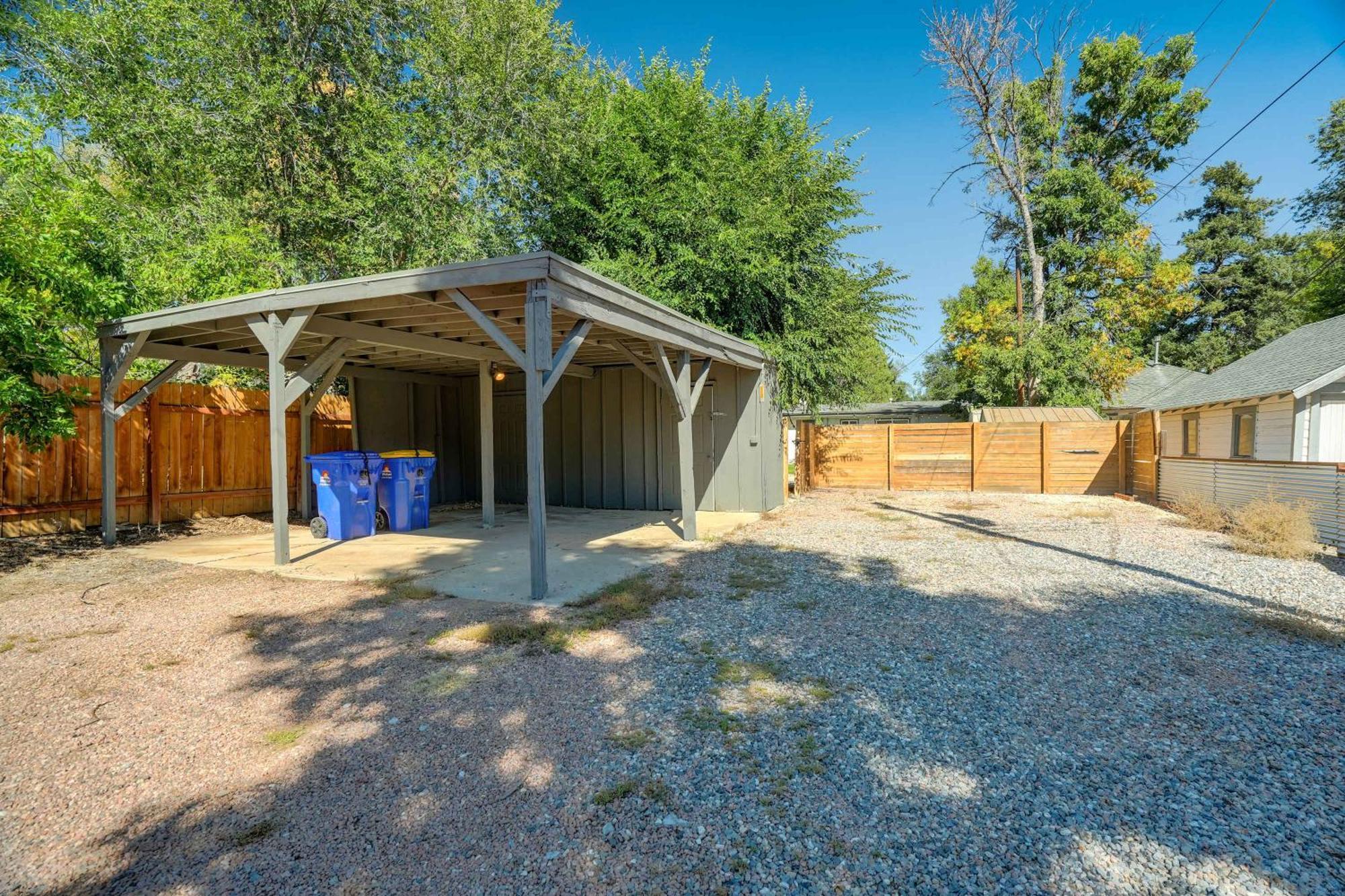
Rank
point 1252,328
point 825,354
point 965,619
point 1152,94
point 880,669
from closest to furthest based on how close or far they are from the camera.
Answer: point 880,669 < point 965,619 < point 825,354 < point 1152,94 < point 1252,328

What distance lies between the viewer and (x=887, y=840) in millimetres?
1981

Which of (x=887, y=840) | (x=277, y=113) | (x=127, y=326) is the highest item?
(x=277, y=113)

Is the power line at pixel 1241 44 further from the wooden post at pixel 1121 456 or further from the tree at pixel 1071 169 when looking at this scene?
the tree at pixel 1071 169

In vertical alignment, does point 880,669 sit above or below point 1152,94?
below

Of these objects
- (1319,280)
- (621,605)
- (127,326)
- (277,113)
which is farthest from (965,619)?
(1319,280)

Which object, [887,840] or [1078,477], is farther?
[1078,477]

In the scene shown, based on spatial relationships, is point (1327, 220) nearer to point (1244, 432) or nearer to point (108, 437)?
point (1244, 432)

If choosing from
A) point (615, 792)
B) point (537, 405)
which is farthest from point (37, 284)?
point (615, 792)

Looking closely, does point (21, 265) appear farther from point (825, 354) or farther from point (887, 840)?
point (825, 354)

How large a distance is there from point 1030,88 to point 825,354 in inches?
580

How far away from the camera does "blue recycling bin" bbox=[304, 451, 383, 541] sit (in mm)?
7305

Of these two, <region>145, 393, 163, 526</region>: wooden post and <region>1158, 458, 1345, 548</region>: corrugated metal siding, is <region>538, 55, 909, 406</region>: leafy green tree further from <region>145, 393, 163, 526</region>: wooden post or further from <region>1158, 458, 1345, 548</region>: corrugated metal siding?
<region>145, 393, 163, 526</region>: wooden post

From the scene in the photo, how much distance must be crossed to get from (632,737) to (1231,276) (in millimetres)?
33975

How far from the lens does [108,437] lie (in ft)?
22.7
